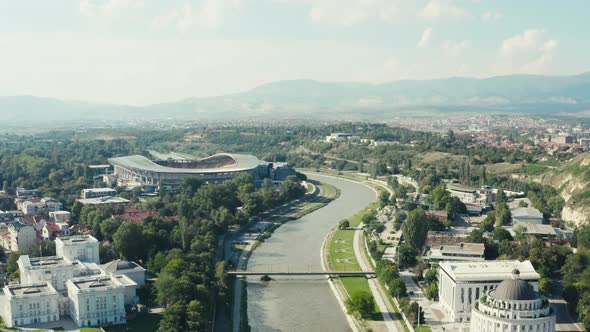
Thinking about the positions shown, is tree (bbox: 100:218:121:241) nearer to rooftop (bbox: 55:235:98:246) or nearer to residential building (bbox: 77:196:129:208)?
rooftop (bbox: 55:235:98:246)

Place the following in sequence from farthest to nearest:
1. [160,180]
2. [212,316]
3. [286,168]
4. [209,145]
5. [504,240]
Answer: [209,145] < [286,168] < [160,180] < [504,240] < [212,316]

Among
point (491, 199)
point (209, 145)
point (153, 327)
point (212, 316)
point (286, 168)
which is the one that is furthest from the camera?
point (209, 145)

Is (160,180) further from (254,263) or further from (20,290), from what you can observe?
(20,290)

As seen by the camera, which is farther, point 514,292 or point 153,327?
point 153,327

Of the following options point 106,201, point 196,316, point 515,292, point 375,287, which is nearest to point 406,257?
point 375,287

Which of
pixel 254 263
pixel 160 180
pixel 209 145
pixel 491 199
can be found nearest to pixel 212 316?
pixel 254 263

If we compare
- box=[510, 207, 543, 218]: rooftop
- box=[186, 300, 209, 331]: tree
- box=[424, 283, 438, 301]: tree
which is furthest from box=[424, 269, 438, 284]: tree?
box=[510, 207, 543, 218]: rooftop
